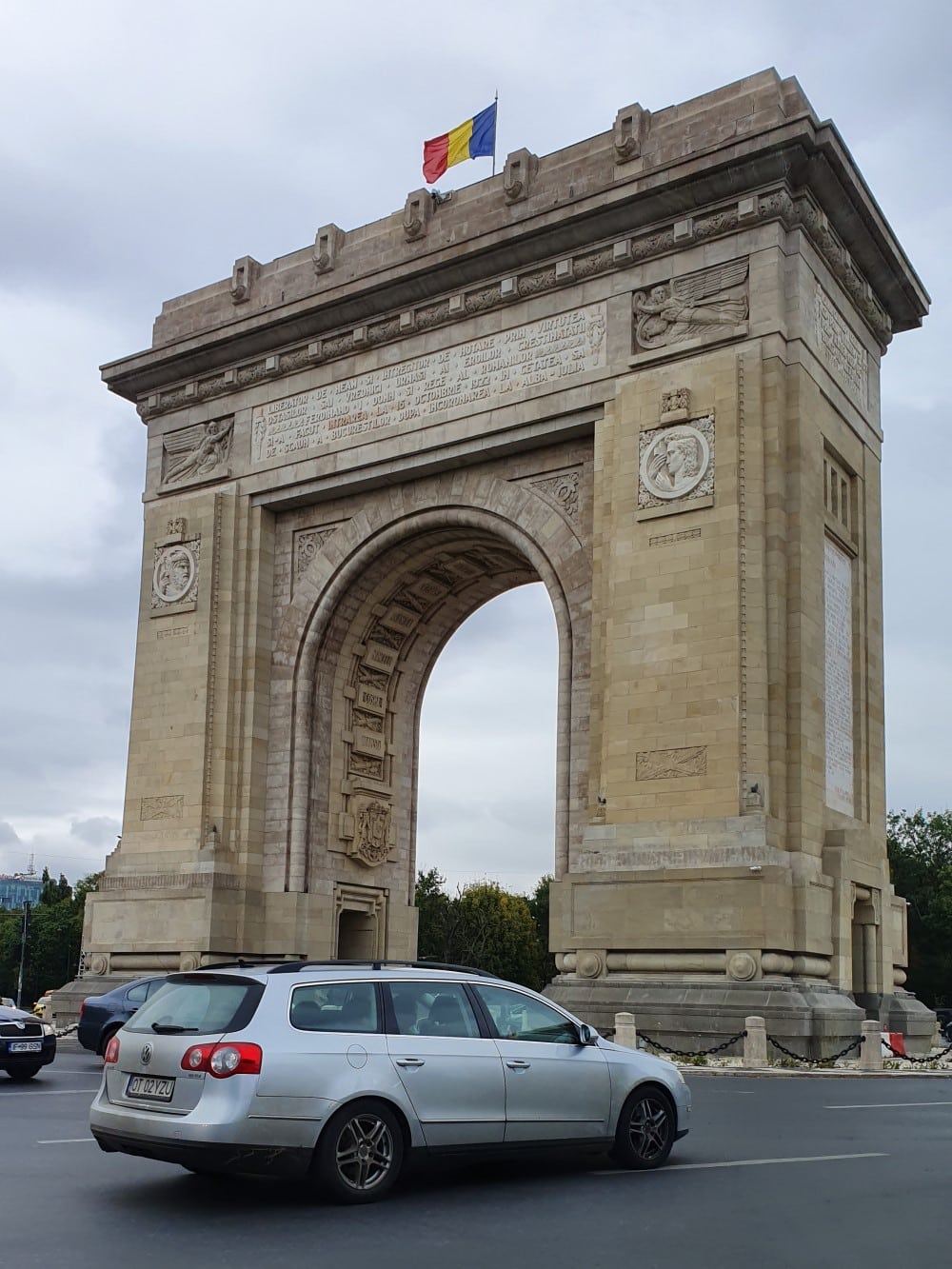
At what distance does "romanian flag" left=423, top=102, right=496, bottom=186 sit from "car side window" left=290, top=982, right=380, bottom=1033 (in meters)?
23.0

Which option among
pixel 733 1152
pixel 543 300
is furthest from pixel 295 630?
pixel 733 1152

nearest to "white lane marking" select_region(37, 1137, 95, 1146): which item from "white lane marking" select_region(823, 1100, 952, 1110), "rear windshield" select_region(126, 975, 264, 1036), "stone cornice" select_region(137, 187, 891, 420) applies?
"rear windshield" select_region(126, 975, 264, 1036)

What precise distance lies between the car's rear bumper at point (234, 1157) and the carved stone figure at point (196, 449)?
78.4 ft

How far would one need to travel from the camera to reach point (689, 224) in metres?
24.1

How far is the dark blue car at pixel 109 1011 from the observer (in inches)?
768

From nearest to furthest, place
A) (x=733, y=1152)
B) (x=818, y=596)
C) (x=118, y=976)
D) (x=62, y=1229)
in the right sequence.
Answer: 1. (x=62, y=1229)
2. (x=733, y=1152)
3. (x=818, y=596)
4. (x=118, y=976)

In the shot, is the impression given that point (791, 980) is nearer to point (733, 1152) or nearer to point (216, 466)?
point (733, 1152)

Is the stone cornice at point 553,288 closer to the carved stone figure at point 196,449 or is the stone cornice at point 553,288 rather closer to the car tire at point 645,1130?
the carved stone figure at point 196,449

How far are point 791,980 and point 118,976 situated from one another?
13.9 metres

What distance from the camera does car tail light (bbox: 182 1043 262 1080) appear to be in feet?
24.8

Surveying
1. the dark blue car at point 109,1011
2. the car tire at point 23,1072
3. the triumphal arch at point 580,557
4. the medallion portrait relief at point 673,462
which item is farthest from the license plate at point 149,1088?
the medallion portrait relief at point 673,462

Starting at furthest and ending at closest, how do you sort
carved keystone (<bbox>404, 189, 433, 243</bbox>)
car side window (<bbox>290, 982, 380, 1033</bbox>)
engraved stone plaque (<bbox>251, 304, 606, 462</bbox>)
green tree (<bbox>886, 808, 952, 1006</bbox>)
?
green tree (<bbox>886, 808, 952, 1006</bbox>)
carved keystone (<bbox>404, 189, 433, 243</bbox>)
engraved stone plaque (<bbox>251, 304, 606, 462</bbox>)
car side window (<bbox>290, 982, 380, 1033</bbox>)

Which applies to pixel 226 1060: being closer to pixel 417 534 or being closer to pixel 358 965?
pixel 358 965

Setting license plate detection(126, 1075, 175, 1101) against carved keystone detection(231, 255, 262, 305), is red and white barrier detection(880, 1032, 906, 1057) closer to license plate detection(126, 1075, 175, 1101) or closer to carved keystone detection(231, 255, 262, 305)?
license plate detection(126, 1075, 175, 1101)
